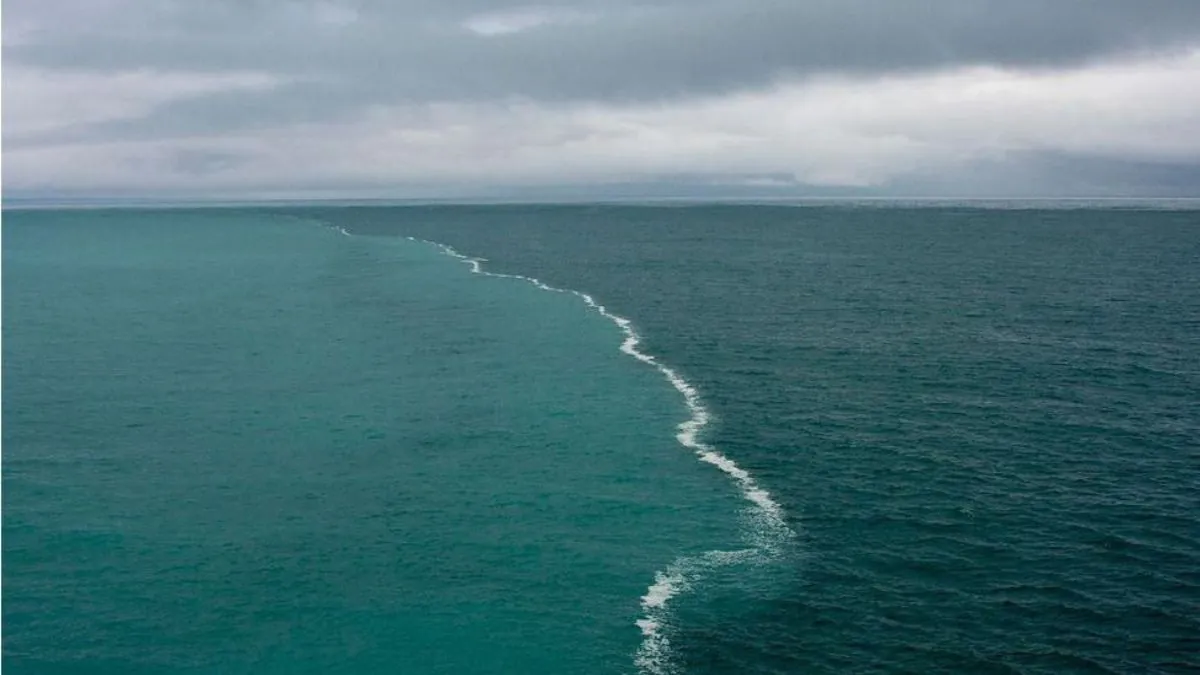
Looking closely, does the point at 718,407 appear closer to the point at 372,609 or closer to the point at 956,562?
the point at 956,562

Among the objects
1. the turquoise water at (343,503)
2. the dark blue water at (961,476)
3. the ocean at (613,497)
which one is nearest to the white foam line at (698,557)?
the ocean at (613,497)

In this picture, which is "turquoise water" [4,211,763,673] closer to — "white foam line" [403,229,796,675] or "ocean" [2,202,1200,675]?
"ocean" [2,202,1200,675]

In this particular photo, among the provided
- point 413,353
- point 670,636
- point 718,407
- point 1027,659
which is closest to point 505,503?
point 670,636

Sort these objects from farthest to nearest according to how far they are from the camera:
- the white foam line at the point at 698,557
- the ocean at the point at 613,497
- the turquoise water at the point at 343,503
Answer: the turquoise water at the point at 343,503 < the ocean at the point at 613,497 < the white foam line at the point at 698,557

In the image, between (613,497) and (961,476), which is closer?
(613,497)

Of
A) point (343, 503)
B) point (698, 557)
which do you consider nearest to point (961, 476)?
point (698, 557)

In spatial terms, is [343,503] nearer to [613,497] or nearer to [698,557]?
[613,497]

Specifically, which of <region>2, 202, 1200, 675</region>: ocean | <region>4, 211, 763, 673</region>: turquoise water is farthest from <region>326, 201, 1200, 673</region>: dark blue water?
<region>4, 211, 763, 673</region>: turquoise water

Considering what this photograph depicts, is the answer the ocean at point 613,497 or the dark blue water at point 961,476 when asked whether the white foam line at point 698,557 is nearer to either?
the ocean at point 613,497
